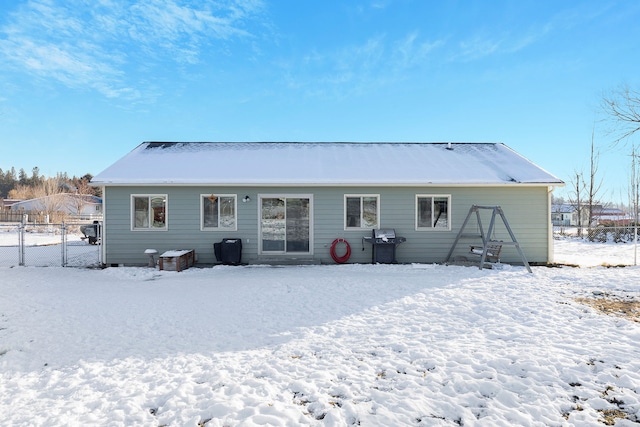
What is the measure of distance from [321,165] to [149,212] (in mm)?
5682

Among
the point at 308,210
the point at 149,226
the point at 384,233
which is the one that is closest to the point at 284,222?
the point at 308,210

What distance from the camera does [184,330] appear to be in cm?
494

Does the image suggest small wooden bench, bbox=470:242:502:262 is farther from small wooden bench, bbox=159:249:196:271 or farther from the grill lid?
small wooden bench, bbox=159:249:196:271

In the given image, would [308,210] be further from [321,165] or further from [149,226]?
[149,226]

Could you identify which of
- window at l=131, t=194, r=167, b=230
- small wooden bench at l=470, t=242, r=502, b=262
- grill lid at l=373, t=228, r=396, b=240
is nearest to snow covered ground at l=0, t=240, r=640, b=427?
small wooden bench at l=470, t=242, r=502, b=262

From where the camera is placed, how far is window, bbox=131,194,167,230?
34.2 feet

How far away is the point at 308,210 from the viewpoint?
10.6 meters

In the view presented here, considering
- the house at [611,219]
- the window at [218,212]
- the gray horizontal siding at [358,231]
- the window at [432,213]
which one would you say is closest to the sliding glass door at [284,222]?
the gray horizontal siding at [358,231]

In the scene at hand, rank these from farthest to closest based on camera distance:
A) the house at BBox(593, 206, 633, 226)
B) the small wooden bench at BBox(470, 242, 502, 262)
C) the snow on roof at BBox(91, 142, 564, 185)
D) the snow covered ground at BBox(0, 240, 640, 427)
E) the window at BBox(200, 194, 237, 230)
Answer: the house at BBox(593, 206, 633, 226) < the window at BBox(200, 194, 237, 230) < the snow on roof at BBox(91, 142, 564, 185) < the small wooden bench at BBox(470, 242, 502, 262) < the snow covered ground at BBox(0, 240, 640, 427)

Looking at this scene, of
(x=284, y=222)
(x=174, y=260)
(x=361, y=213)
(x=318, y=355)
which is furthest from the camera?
(x=284, y=222)

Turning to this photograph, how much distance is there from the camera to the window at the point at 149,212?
10413 mm

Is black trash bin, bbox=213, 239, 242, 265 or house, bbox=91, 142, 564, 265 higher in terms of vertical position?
house, bbox=91, 142, 564, 265

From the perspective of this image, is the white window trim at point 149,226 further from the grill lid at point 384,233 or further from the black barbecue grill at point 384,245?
the grill lid at point 384,233

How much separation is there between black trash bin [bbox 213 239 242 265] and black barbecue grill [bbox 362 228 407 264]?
12.6ft
